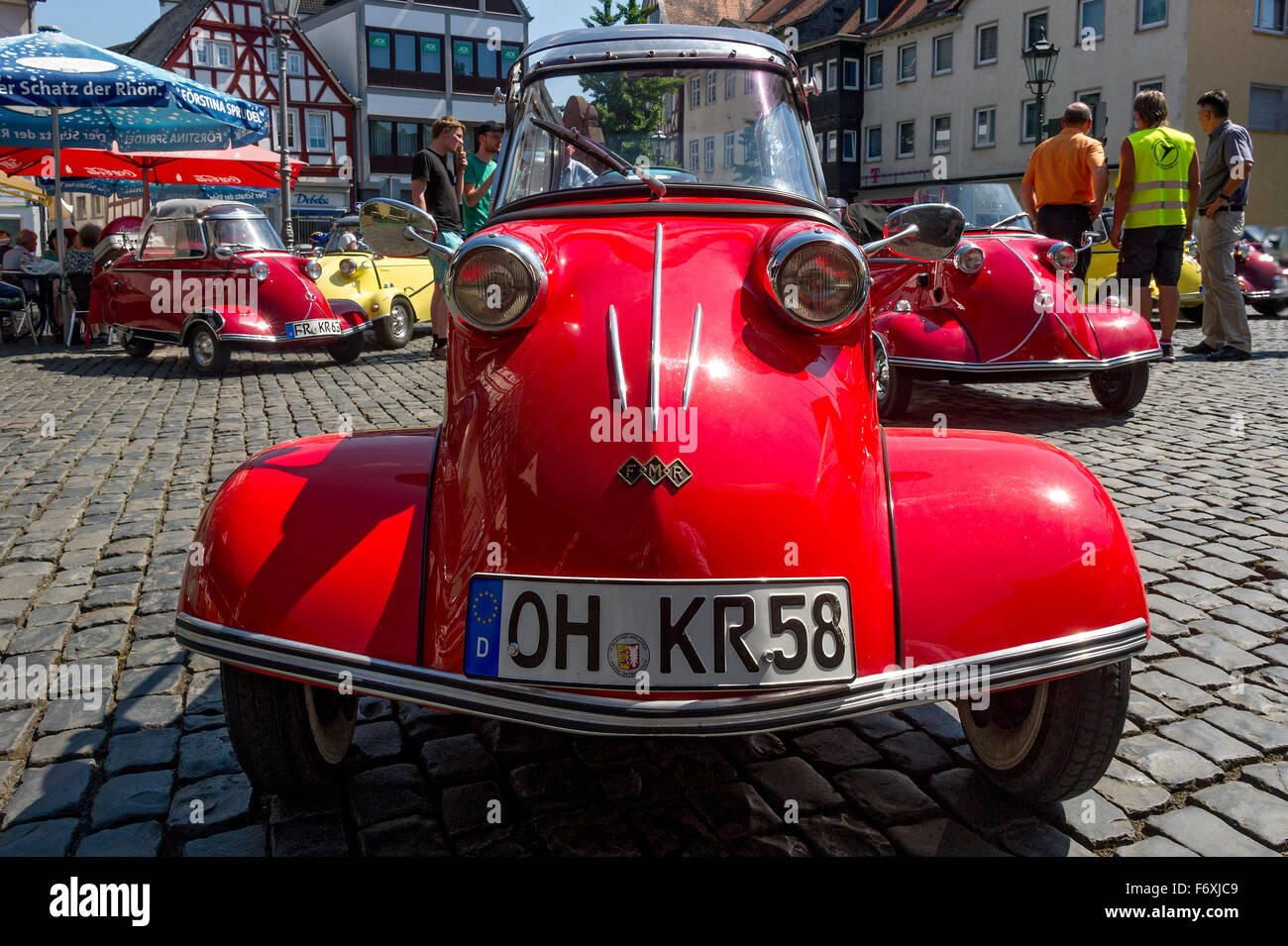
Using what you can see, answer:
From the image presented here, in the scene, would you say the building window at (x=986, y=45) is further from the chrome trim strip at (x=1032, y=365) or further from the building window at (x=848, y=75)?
the chrome trim strip at (x=1032, y=365)

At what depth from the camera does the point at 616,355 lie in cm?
234

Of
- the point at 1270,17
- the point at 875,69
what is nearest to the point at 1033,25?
the point at 1270,17

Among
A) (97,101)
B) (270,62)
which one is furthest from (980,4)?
(97,101)

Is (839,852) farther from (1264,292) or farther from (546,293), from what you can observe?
(1264,292)

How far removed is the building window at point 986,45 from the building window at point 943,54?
1.50 metres

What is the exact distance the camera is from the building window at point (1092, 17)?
37031 millimetres

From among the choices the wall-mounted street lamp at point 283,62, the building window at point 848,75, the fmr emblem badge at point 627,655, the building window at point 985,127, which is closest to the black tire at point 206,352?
the wall-mounted street lamp at point 283,62

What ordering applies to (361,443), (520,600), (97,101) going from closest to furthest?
(520,600)
(361,443)
(97,101)

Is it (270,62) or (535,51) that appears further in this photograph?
(270,62)

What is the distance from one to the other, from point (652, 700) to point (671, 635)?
0.13 metres

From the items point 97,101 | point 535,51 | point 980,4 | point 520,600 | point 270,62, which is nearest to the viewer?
point 520,600

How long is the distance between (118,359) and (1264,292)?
49.6 feet

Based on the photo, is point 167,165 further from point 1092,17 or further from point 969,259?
point 1092,17
